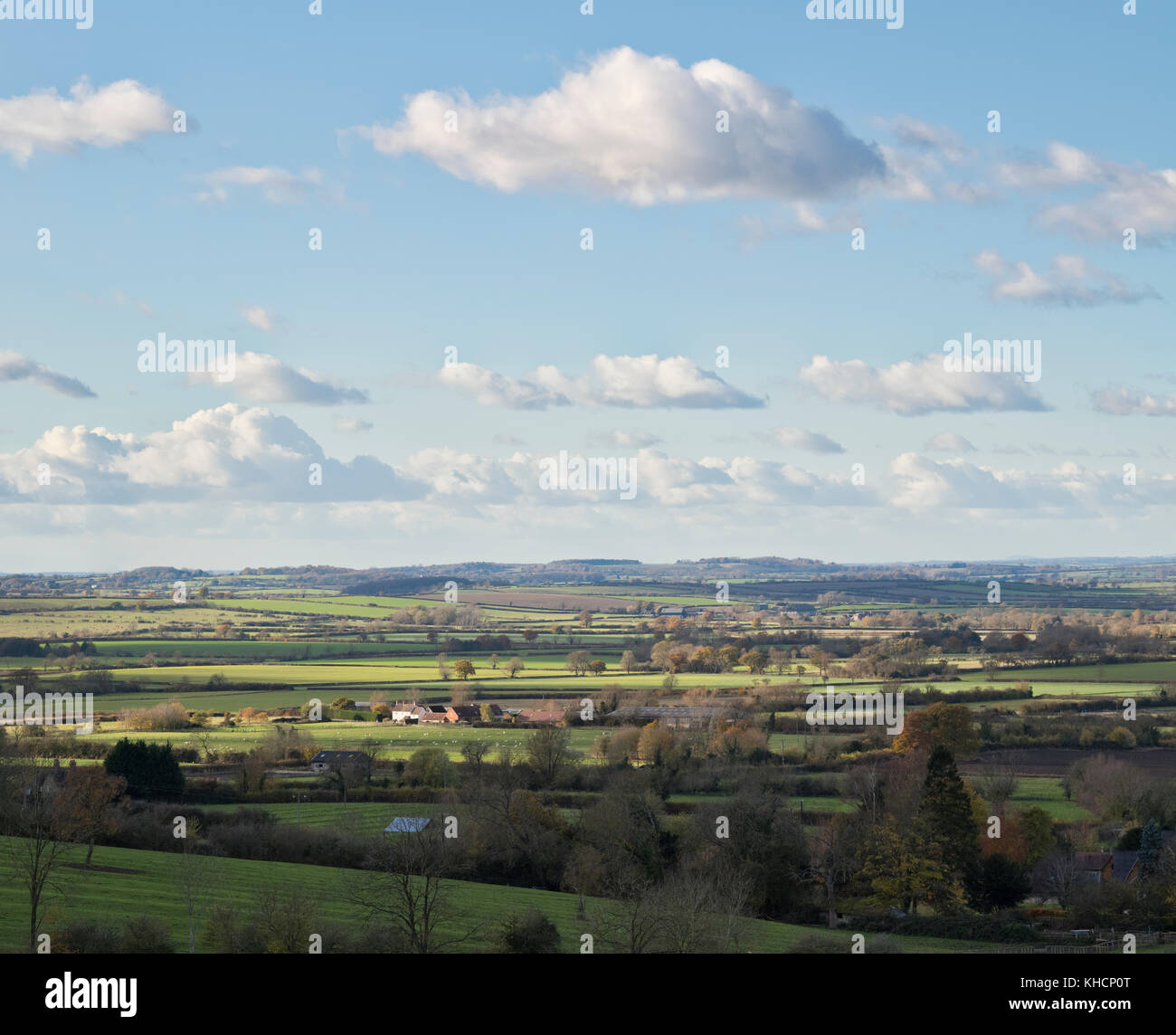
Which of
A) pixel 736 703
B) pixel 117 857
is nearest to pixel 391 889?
pixel 117 857

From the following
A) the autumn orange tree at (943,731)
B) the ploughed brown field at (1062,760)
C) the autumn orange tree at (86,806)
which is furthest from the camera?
the autumn orange tree at (943,731)

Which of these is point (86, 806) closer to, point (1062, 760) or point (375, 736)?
point (375, 736)

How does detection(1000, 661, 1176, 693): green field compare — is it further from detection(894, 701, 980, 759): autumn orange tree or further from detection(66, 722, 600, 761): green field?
detection(66, 722, 600, 761): green field

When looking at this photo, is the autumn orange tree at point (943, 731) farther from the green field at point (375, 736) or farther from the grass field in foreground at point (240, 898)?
the grass field in foreground at point (240, 898)

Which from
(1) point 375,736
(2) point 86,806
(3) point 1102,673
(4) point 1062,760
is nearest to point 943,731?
(4) point 1062,760

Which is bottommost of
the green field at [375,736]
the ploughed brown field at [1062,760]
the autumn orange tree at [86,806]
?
the ploughed brown field at [1062,760]

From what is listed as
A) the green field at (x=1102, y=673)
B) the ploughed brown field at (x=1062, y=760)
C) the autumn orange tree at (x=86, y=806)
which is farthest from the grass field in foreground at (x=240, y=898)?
the green field at (x=1102, y=673)
